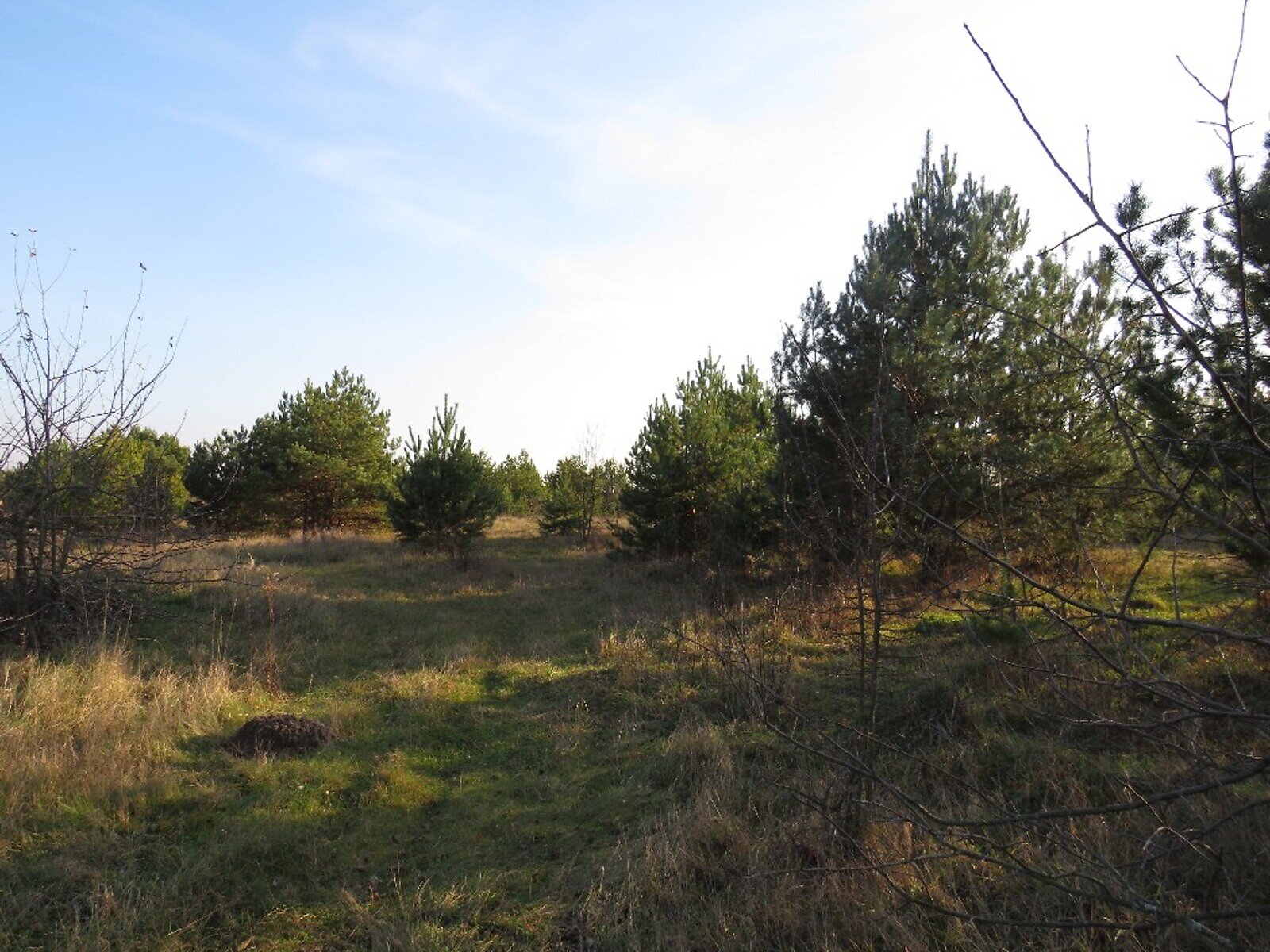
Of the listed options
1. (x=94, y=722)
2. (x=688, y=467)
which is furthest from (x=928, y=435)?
(x=94, y=722)

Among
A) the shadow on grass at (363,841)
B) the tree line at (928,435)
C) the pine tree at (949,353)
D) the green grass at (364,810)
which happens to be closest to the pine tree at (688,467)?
the tree line at (928,435)

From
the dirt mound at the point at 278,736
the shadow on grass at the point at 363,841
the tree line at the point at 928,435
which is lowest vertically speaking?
the shadow on grass at the point at 363,841

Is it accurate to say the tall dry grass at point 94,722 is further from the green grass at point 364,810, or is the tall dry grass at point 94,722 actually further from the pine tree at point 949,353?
the pine tree at point 949,353

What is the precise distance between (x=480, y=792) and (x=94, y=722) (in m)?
2.81

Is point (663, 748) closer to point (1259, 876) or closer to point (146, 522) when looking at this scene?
point (1259, 876)

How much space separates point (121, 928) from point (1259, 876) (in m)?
4.97

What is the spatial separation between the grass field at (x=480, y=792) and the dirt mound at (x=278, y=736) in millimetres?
151

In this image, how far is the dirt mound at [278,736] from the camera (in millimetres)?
5512

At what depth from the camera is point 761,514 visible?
12672 millimetres

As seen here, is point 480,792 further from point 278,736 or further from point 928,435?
point 928,435

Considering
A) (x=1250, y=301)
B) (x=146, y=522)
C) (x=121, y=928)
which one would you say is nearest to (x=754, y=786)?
(x=121, y=928)

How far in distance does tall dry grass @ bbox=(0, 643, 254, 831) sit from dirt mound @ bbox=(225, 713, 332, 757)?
374mm

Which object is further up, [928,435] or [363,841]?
[928,435]

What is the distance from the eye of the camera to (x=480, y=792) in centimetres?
517
